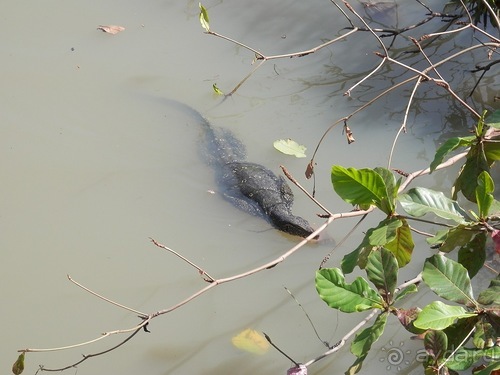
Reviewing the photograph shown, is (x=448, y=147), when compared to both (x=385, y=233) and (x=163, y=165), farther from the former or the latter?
(x=163, y=165)

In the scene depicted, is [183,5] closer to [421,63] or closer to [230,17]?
[230,17]

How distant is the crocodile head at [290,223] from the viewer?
3695 millimetres

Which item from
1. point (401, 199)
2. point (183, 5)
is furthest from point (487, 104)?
point (401, 199)

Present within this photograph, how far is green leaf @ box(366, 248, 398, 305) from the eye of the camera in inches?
66.6

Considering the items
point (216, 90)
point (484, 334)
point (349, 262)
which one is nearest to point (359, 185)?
point (349, 262)

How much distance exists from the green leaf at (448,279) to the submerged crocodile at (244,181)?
2113 mm

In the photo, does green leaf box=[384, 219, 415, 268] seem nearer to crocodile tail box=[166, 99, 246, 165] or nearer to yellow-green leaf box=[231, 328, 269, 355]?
yellow-green leaf box=[231, 328, 269, 355]

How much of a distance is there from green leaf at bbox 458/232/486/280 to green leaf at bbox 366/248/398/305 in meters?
0.31

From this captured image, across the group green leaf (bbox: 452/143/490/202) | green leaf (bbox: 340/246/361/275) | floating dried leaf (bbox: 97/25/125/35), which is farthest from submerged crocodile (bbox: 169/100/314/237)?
green leaf (bbox: 340/246/361/275)

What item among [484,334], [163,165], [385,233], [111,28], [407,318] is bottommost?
[163,165]

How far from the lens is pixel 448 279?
64.2 inches

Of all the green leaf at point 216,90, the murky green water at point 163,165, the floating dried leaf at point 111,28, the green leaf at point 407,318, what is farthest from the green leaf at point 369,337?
the floating dried leaf at point 111,28

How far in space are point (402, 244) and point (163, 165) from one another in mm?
2302

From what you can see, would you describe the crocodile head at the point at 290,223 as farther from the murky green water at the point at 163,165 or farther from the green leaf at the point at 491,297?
the green leaf at the point at 491,297
